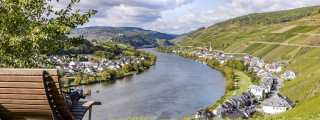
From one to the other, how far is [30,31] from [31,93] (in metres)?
3.66

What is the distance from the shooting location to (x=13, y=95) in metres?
2.93

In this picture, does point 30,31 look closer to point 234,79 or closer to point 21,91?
point 21,91

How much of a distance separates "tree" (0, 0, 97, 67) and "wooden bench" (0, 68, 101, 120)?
2328 millimetres

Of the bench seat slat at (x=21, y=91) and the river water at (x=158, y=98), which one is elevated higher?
the bench seat slat at (x=21, y=91)

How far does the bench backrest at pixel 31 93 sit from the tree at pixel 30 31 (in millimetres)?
2339

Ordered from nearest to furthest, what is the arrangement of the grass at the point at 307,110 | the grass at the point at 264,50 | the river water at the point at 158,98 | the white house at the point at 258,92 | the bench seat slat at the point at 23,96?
the bench seat slat at the point at 23,96, the grass at the point at 307,110, the river water at the point at 158,98, the white house at the point at 258,92, the grass at the point at 264,50

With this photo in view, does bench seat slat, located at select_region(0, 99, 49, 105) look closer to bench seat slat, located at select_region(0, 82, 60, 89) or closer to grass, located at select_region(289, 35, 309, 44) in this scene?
bench seat slat, located at select_region(0, 82, 60, 89)

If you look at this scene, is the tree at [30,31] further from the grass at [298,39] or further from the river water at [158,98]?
the grass at [298,39]

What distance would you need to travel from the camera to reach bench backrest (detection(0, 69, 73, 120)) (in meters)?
2.81

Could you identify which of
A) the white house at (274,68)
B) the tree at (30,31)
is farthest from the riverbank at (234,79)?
the tree at (30,31)

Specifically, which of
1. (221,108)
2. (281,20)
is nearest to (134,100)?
(221,108)

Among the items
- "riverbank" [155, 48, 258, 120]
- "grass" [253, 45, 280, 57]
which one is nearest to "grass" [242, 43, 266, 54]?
A: "grass" [253, 45, 280, 57]

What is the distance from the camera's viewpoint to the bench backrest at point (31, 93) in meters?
2.81

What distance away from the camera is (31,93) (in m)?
2.89
